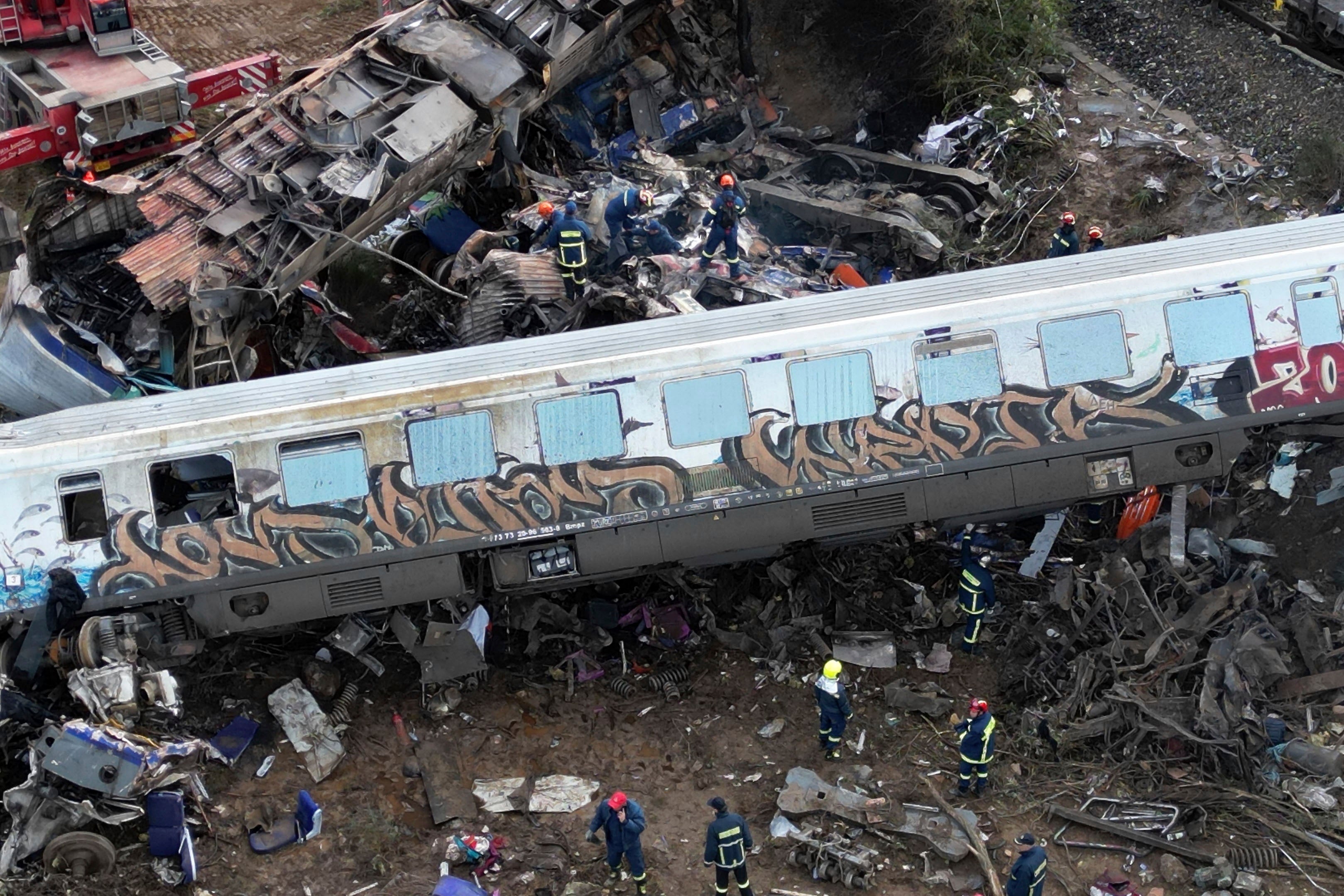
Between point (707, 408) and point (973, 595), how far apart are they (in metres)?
2.72

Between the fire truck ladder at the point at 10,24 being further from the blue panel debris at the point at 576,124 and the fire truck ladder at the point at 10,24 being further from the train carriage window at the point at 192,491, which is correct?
the train carriage window at the point at 192,491

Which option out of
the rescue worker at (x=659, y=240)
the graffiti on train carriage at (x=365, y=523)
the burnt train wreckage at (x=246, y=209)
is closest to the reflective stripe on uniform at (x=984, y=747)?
the graffiti on train carriage at (x=365, y=523)

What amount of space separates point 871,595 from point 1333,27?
1070cm

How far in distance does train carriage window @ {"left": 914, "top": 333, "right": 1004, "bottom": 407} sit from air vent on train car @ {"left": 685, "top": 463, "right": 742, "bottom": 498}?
1689 millimetres

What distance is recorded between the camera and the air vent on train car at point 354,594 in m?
11.4

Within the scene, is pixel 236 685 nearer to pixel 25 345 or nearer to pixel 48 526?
pixel 48 526

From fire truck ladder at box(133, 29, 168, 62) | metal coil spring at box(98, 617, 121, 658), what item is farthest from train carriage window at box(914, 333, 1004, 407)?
fire truck ladder at box(133, 29, 168, 62)

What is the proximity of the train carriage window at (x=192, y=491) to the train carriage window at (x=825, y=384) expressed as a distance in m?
4.53

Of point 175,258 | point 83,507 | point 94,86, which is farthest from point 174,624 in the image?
point 94,86

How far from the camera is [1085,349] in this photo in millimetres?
11523

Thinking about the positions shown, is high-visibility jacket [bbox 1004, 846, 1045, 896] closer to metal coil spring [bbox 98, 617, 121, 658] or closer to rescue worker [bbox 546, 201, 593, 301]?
metal coil spring [bbox 98, 617, 121, 658]

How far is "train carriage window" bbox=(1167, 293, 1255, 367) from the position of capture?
1157 centimetres

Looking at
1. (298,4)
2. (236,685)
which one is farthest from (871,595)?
(298,4)

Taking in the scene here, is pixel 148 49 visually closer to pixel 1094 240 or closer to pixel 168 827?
pixel 168 827
